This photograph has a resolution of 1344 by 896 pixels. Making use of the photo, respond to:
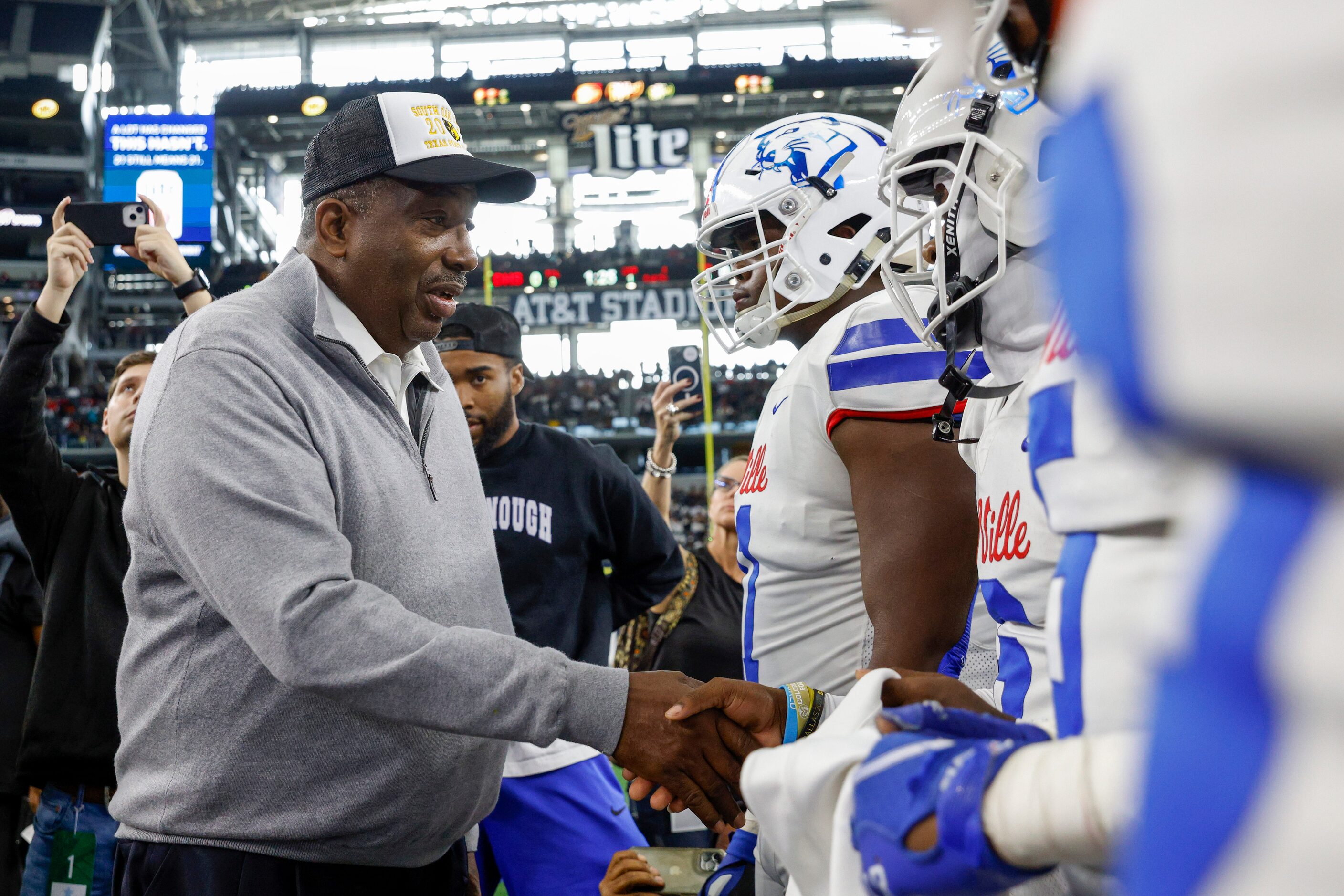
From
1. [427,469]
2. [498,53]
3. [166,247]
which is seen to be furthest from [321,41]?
[427,469]

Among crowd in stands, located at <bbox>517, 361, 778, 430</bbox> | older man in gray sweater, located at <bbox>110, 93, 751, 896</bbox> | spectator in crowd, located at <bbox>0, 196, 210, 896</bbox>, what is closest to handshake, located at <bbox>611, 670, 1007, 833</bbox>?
older man in gray sweater, located at <bbox>110, 93, 751, 896</bbox>

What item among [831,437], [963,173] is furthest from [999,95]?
[831,437]

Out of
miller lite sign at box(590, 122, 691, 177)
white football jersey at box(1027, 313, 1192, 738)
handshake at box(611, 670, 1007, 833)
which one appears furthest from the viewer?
miller lite sign at box(590, 122, 691, 177)

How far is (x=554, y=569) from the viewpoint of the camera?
3156 mm

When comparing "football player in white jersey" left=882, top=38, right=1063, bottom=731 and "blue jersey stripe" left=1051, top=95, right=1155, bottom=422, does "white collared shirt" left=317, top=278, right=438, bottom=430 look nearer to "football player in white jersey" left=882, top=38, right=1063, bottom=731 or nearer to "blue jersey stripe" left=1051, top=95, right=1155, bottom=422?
"football player in white jersey" left=882, top=38, right=1063, bottom=731

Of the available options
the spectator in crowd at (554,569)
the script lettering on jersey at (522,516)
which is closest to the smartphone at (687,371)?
the spectator in crowd at (554,569)

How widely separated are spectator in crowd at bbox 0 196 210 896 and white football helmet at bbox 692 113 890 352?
161 cm

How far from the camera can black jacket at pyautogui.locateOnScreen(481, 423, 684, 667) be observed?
3148 millimetres

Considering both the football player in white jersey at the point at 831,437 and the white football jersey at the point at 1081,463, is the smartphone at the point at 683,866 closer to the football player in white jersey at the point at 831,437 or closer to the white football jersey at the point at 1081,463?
the football player in white jersey at the point at 831,437

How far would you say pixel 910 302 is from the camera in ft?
5.57

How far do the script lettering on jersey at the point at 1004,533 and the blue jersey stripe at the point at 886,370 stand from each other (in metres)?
0.47

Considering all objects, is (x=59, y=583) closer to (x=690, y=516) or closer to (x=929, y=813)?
(x=929, y=813)

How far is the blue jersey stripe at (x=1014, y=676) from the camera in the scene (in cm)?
123

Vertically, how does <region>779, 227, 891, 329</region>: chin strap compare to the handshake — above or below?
above
